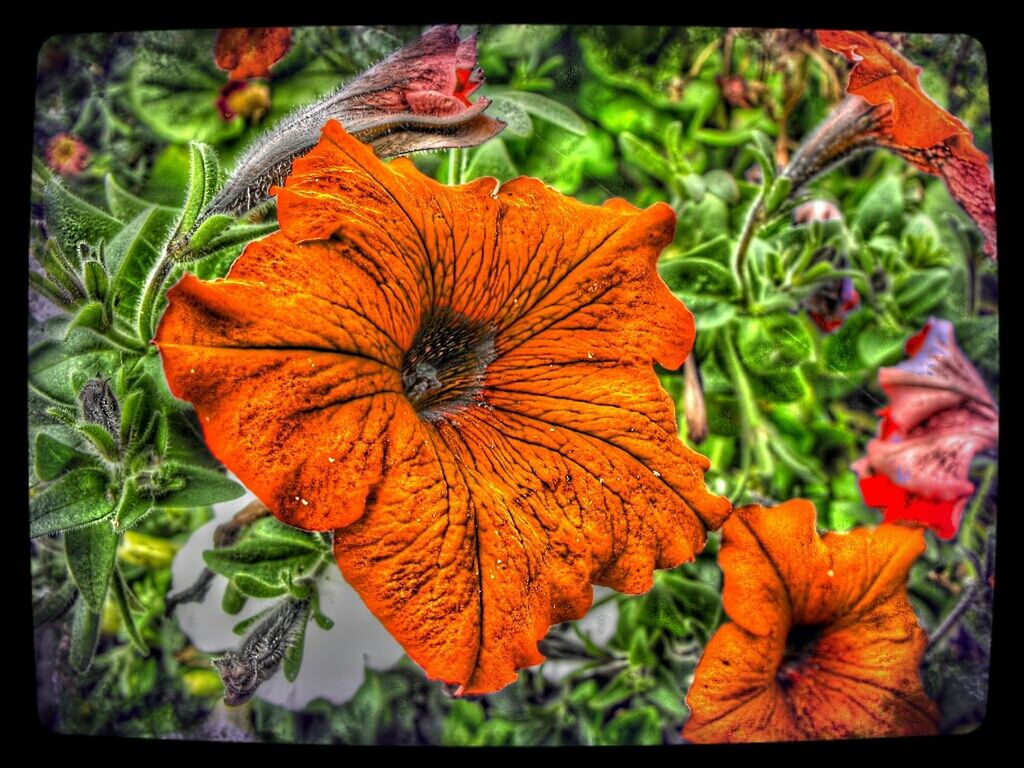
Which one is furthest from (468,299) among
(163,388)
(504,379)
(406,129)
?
(163,388)

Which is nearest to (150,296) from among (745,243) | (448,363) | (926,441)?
(448,363)

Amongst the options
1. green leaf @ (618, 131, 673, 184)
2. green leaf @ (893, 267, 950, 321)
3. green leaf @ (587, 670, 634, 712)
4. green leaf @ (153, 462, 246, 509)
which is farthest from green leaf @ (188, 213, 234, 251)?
green leaf @ (893, 267, 950, 321)

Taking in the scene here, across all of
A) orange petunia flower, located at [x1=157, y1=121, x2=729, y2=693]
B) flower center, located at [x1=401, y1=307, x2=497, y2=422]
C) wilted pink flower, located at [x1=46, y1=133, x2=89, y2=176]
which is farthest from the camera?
wilted pink flower, located at [x1=46, y1=133, x2=89, y2=176]

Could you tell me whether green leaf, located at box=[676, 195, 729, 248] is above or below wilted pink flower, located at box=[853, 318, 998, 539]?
A: above

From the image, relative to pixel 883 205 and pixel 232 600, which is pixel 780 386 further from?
pixel 232 600

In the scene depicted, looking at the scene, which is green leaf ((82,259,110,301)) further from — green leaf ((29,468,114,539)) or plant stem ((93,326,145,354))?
green leaf ((29,468,114,539))

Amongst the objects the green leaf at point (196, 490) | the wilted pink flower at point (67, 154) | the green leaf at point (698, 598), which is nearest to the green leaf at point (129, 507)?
the green leaf at point (196, 490)

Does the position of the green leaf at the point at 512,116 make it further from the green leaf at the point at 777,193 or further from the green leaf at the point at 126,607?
the green leaf at the point at 126,607
